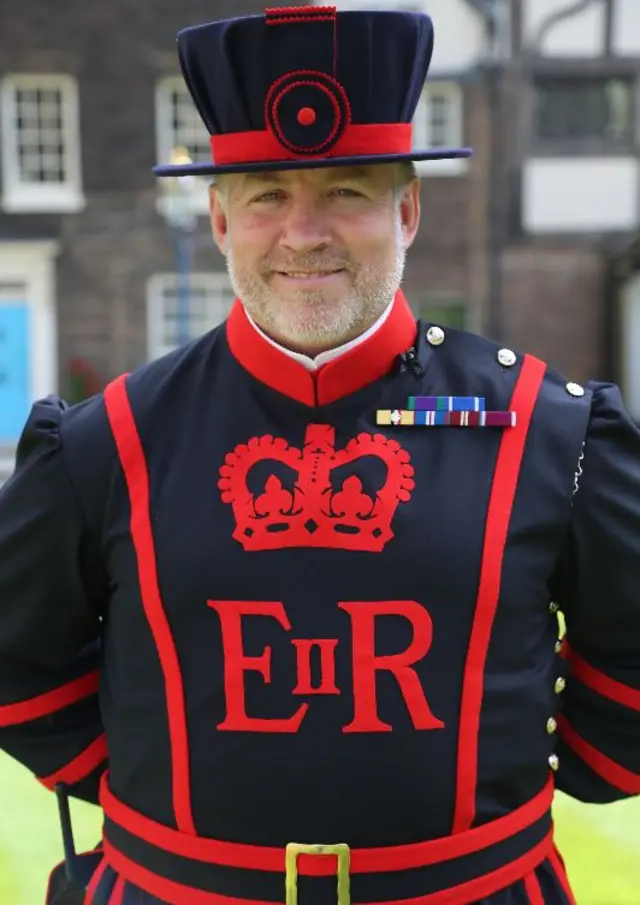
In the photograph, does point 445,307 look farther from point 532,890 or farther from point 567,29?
point 532,890

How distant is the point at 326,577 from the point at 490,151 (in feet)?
36.4

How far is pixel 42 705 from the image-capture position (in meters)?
1.42

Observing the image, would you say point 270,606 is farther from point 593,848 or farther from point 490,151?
point 490,151

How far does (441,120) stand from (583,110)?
1.57m

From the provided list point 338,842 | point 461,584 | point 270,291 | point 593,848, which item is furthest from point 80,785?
point 593,848

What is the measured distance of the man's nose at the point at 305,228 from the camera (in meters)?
1.21

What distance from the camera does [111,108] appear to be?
11.5 meters

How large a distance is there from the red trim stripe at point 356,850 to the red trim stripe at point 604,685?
7.3 inches

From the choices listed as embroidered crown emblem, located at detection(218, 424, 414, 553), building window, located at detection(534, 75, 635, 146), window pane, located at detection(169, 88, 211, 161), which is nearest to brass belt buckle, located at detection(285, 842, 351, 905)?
embroidered crown emblem, located at detection(218, 424, 414, 553)

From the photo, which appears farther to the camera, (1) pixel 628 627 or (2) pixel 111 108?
(2) pixel 111 108

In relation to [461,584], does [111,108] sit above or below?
above

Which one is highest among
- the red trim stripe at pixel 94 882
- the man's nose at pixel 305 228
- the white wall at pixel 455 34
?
the white wall at pixel 455 34

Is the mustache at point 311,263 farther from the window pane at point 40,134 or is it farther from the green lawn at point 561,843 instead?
the window pane at point 40,134

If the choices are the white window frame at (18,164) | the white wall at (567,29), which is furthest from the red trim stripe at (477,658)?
the white wall at (567,29)
